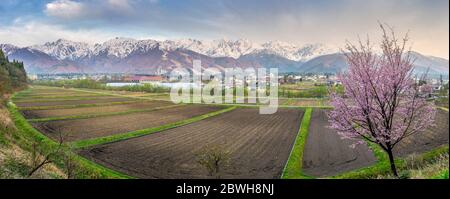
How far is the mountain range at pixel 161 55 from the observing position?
9.06 metres

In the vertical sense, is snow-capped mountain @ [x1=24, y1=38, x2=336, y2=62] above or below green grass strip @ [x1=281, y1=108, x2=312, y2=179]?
above

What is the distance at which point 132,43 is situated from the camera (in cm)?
967

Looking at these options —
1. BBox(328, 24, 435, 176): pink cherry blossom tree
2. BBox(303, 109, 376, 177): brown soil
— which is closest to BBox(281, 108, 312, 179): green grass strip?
BBox(303, 109, 376, 177): brown soil

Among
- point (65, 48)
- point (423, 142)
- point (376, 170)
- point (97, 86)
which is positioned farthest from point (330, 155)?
point (65, 48)

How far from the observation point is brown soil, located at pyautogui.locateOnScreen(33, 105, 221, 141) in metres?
11.3

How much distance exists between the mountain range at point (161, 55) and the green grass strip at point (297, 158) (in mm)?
4265

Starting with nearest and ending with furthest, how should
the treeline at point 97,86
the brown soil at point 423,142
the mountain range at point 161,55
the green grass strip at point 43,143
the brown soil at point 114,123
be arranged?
the green grass strip at point 43,143 → the mountain range at point 161,55 → the brown soil at point 114,123 → the treeline at point 97,86 → the brown soil at point 423,142

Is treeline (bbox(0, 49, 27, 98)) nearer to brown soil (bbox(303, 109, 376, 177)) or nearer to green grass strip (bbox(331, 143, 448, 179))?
brown soil (bbox(303, 109, 376, 177))

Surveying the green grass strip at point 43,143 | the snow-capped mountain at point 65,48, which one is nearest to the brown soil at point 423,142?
the green grass strip at point 43,143

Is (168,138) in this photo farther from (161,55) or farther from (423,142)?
(423,142)

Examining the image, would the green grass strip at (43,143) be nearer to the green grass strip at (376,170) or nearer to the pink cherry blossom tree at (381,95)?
the pink cherry blossom tree at (381,95)

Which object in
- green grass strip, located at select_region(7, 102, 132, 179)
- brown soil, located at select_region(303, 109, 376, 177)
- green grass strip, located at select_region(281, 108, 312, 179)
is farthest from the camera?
brown soil, located at select_region(303, 109, 376, 177)

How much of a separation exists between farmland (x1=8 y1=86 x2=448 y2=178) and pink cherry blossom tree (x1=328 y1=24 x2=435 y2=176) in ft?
14.1
